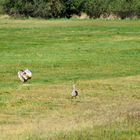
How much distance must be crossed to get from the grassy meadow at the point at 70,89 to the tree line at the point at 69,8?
40408mm

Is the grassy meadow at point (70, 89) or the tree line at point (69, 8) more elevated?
the grassy meadow at point (70, 89)

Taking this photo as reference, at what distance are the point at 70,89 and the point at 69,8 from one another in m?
72.4

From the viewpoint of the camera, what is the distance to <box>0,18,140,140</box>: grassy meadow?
14.4m

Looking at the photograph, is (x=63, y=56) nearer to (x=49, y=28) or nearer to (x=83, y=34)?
(x=83, y=34)

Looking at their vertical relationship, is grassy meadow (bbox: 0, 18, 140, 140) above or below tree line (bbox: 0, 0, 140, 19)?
above

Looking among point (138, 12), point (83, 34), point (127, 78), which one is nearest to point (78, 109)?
point (127, 78)

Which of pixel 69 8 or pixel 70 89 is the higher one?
pixel 70 89

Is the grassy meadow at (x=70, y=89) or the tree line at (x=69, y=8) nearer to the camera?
the grassy meadow at (x=70, y=89)

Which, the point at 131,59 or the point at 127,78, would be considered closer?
the point at 127,78

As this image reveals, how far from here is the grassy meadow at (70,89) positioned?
14445 millimetres

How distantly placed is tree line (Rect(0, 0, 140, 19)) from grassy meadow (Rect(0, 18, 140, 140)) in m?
40.4

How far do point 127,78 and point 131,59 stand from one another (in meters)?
9.69

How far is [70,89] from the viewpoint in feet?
74.7

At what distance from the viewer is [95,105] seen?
766 inches
